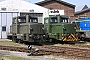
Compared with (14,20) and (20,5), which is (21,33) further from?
(20,5)

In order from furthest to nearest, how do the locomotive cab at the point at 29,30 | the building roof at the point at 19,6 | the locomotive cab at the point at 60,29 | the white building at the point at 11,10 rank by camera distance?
the building roof at the point at 19,6 < the white building at the point at 11,10 < the locomotive cab at the point at 60,29 < the locomotive cab at the point at 29,30

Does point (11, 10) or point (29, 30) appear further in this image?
point (11, 10)

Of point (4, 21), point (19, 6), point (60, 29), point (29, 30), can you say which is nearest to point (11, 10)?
point (4, 21)

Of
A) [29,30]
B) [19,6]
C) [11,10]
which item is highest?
[19,6]

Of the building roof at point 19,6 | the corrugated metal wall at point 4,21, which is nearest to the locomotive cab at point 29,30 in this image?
the corrugated metal wall at point 4,21

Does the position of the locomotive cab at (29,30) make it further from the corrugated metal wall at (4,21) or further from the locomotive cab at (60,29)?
the corrugated metal wall at (4,21)

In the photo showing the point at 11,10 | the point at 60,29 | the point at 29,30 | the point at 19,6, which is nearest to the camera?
the point at 29,30

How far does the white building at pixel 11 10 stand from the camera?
115 ft

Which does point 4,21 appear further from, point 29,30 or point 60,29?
point 29,30

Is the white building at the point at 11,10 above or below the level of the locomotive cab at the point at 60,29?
above

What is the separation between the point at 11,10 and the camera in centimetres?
3644

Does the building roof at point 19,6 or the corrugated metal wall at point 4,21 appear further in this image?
the building roof at point 19,6

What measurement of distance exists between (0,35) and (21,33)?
12.4 meters

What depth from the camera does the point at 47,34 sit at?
903 inches
